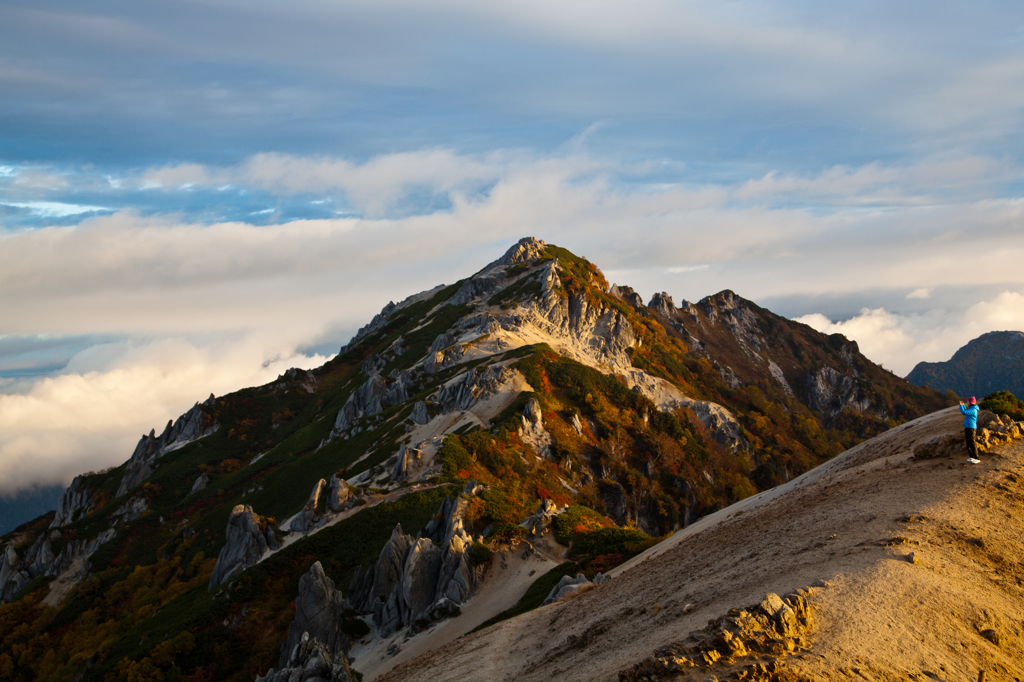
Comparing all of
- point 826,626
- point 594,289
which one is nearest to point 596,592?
point 826,626

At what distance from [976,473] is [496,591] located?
33608 mm

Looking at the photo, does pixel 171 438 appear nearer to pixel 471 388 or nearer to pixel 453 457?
pixel 471 388

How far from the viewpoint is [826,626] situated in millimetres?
15234

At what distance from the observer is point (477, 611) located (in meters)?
42.9

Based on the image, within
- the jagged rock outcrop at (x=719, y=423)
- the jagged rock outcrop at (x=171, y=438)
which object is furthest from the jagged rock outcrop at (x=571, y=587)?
the jagged rock outcrop at (x=171, y=438)

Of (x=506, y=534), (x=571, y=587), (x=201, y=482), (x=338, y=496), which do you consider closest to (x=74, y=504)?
(x=201, y=482)

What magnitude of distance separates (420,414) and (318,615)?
47597 mm

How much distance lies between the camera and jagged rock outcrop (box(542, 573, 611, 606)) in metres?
33.6

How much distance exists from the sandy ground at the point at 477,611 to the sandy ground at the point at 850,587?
30.0ft

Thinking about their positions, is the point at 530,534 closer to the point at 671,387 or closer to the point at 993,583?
the point at 993,583

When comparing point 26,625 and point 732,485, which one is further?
point 732,485

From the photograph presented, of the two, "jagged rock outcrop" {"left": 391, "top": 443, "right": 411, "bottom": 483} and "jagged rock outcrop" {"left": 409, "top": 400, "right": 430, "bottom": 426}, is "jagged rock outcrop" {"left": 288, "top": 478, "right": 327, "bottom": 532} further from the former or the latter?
"jagged rock outcrop" {"left": 409, "top": 400, "right": 430, "bottom": 426}

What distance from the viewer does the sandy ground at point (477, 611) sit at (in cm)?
3947

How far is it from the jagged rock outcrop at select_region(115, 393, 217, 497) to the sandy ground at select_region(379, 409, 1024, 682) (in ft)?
435
